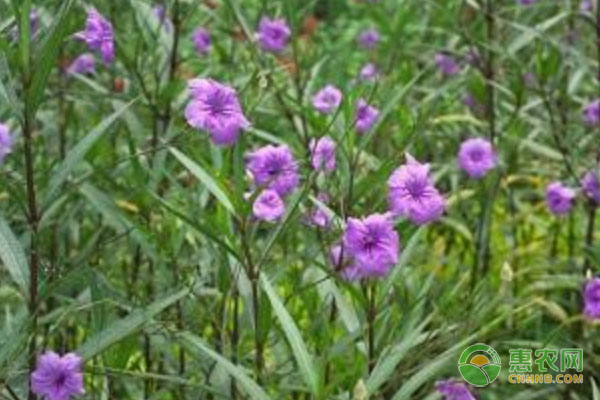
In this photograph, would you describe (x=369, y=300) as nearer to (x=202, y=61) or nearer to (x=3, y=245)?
(x=3, y=245)

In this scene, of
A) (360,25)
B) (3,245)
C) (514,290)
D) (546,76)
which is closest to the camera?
(3,245)

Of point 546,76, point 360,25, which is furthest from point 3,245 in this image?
point 360,25

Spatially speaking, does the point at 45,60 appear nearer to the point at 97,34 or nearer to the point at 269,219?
the point at 97,34

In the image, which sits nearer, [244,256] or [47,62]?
Result: [47,62]

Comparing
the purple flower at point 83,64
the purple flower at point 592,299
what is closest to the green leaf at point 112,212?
the purple flower at point 592,299

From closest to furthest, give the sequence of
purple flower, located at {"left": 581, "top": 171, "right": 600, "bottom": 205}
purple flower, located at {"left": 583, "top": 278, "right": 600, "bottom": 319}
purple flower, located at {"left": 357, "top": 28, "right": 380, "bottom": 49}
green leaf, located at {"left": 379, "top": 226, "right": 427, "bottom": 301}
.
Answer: green leaf, located at {"left": 379, "top": 226, "right": 427, "bottom": 301} < purple flower, located at {"left": 583, "top": 278, "right": 600, "bottom": 319} < purple flower, located at {"left": 581, "top": 171, "right": 600, "bottom": 205} < purple flower, located at {"left": 357, "top": 28, "right": 380, "bottom": 49}

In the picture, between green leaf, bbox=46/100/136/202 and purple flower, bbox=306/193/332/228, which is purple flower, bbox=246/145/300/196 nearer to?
purple flower, bbox=306/193/332/228

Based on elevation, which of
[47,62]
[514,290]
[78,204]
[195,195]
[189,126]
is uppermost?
[47,62]

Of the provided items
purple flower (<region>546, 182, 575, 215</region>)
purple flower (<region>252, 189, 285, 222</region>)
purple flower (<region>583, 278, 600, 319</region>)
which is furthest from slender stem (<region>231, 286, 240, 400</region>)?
purple flower (<region>546, 182, 575, 215</region>)

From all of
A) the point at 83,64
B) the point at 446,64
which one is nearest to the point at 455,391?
the point at 83,64

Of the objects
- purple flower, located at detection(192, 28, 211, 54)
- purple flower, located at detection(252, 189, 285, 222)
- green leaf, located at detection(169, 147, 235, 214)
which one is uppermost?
green leaf, located at detection(169, 147, 235, 214)
